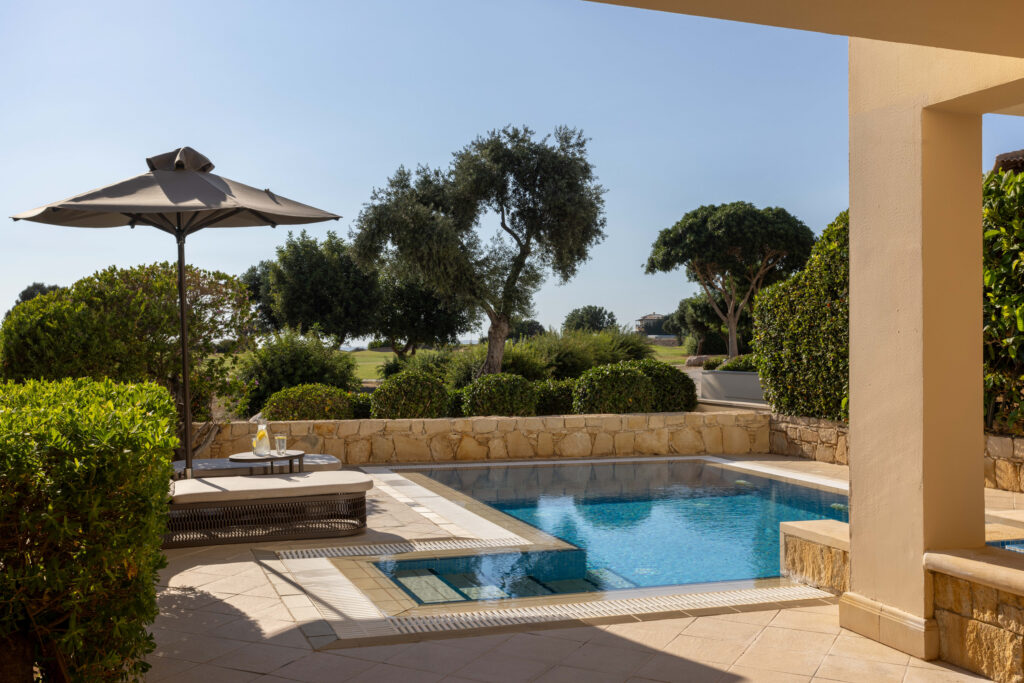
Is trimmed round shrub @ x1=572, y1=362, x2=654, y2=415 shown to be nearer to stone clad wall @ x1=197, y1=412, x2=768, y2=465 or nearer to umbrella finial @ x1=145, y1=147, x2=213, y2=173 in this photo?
stone clad wall @ x1=197, y1=412, x2=768, y2=465

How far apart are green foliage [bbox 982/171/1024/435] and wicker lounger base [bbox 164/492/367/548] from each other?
6.01 m

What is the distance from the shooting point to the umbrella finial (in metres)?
6.38

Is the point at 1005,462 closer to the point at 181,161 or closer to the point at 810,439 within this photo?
the point at 810,439

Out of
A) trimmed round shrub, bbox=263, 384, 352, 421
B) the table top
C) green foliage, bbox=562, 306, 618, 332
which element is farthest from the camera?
green foliage, bbox=562, 306, 618, 332

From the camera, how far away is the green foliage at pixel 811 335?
942 cm

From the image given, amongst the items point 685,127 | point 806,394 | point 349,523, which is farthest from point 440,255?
point 349,523

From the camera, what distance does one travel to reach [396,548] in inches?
220

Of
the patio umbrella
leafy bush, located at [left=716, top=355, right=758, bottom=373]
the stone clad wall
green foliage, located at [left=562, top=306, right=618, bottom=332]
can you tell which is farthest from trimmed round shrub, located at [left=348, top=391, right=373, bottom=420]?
green foliage, located at [left=562, top=306, right=618, bottom=332]

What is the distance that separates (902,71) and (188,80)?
32.7ft

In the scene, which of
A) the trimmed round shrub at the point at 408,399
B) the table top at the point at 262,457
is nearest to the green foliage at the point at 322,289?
the trimmed round shrub at the point at 408,399

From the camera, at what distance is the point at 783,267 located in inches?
1166

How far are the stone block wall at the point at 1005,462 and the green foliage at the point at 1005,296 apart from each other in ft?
0.49

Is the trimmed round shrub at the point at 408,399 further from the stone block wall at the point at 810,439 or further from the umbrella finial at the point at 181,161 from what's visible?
the umbrella finial at the point at 181,161

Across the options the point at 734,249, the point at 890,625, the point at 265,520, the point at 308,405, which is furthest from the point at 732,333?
the point at 890,625
